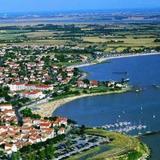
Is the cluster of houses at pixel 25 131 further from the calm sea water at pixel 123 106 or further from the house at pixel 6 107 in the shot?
the house at pixel 6 107

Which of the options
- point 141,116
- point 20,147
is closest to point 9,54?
point 141,116

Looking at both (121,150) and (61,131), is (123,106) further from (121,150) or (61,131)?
(121,150)

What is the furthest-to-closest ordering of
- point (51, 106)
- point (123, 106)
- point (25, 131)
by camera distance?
point (51, 106)
point (123, 106)
point (25, 131)

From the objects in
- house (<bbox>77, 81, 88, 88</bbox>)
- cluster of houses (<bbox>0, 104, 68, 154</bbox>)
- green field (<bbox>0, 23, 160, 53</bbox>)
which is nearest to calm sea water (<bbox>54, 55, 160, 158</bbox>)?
cluster of houses (<bbox>0, 104, 68, 154</bbox>)

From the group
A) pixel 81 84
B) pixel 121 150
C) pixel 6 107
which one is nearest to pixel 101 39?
pixel 81 84

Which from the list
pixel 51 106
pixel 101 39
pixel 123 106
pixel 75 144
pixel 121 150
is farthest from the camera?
pixel 101 39

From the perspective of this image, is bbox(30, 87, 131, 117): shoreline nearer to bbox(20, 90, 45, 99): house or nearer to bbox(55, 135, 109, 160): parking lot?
bbox(20, 90, 45, 99): house
